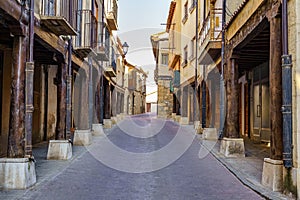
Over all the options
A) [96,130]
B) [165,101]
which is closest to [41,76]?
[96,130]

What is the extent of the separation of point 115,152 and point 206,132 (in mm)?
4996

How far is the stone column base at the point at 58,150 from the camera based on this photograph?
9.45 m

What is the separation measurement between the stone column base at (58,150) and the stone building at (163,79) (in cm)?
2964

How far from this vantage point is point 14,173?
6.14 meters

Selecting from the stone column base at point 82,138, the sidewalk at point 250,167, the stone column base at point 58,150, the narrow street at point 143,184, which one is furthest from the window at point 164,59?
the narrow street at point 143,184

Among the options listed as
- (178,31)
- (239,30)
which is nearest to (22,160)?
(239,30)

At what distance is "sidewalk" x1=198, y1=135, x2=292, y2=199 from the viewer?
6.08m

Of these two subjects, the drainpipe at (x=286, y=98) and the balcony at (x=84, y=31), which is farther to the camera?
the balcony at (x=84, y=31)

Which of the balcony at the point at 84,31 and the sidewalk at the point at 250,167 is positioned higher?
the balcony at the point at 84,31

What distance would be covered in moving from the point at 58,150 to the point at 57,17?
11.9ft

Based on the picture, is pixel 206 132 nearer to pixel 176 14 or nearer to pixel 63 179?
pixel 63 179

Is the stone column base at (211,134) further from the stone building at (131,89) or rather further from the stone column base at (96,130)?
the stone building at (131,89)

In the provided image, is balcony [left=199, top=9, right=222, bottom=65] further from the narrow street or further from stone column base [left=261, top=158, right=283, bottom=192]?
stone column base [left=261, top=158, right=283, bottom=192]

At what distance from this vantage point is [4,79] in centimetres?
1010
